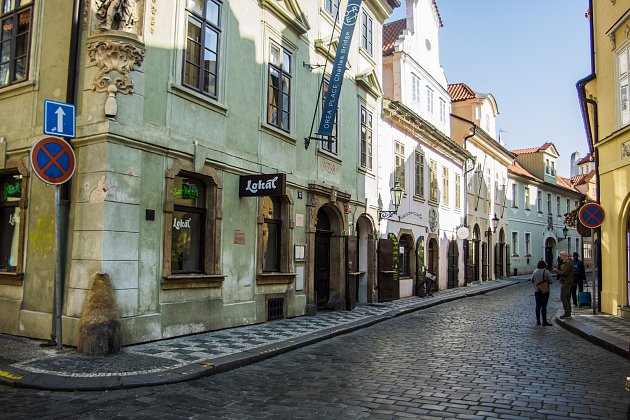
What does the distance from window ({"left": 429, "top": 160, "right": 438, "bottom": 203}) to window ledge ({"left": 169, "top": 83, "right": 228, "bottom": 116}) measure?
15.6 m

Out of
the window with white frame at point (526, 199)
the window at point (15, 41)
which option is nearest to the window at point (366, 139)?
the window at point (15, 41)

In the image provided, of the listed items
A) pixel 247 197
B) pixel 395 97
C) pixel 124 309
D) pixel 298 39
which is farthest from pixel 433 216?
pixel 124 309

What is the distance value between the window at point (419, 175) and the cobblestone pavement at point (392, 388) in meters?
13.0

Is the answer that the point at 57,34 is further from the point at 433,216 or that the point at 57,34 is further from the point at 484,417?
the point at 433,216

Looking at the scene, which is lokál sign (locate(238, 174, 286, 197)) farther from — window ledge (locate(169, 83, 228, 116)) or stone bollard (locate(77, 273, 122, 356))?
stone bollard (locate(77, 273, 122, 356))

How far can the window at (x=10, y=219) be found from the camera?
1075cm

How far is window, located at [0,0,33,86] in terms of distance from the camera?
35.7ft

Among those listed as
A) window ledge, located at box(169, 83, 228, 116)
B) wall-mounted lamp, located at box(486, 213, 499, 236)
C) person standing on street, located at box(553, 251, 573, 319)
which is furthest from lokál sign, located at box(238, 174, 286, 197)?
wall-mounted lamp, located at box(486, 213, 499, 236)

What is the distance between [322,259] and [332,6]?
25.6ft

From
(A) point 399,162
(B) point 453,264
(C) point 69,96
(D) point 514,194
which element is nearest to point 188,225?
(C) point 69,96

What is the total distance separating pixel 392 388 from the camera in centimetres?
712

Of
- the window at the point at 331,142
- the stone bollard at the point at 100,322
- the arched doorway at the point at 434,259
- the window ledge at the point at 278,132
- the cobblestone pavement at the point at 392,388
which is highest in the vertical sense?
the window at the point at 331,142

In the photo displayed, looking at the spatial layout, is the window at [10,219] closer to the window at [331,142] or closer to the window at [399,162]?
the window at [331,142]

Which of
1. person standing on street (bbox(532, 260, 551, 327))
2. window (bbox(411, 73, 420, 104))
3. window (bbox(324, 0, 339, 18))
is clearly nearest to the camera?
person standing on street (bbox(532, 260, 551, 327))
